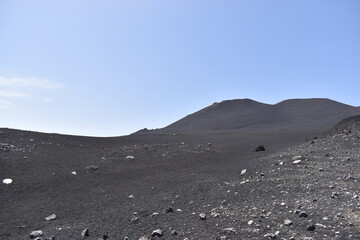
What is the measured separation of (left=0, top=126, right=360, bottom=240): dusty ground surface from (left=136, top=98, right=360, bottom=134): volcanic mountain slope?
1634 inches

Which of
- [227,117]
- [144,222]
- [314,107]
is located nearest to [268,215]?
[144,222]

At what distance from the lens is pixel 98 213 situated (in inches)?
296

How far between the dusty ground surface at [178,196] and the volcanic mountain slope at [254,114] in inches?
1634

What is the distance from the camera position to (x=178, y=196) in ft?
27.5

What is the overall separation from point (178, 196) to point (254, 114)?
58.6 meters

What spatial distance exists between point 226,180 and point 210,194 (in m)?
1.64

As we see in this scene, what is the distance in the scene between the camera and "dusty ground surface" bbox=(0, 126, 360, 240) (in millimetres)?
5496

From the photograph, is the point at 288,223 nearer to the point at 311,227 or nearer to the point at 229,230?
the point at 311,227

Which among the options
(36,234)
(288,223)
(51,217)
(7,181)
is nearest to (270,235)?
(288,223)

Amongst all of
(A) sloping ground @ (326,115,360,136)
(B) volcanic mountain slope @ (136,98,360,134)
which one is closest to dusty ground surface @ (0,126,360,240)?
(A) sloping ground @ (326,115,360,136)

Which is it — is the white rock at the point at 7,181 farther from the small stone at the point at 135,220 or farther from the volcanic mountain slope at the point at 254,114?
the volcanic mountain slope at the point at 254,114

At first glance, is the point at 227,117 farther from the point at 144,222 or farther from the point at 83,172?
the point at 144,222

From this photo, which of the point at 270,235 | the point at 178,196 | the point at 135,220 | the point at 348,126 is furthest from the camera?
the point at 348,126

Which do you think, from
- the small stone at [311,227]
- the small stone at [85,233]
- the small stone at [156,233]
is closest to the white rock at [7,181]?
the small stone at [85,233]
